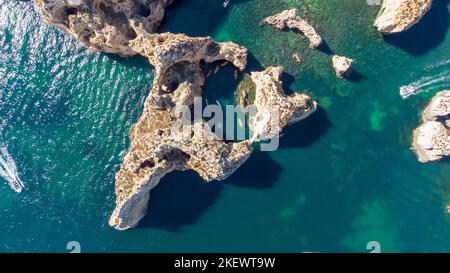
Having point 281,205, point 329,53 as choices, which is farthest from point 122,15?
point 281,205

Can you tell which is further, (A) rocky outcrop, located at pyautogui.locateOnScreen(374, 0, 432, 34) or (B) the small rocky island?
(A) rocky outcrop, located at pyautogui.locateOnScreen(374, 0, 432, 34)

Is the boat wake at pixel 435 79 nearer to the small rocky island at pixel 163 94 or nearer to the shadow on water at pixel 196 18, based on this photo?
the small rocky island at pixel 163 94

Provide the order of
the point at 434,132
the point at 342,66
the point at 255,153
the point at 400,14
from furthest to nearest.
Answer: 1. the point at 255,153
2. the point at 342,66
3. the point at 434,132
4. the point at 400,14

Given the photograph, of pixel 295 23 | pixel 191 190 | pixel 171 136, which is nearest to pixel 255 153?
pixel 191 190

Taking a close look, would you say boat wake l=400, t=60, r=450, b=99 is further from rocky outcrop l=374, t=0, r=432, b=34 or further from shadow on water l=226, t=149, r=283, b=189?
shadow on water l=226, t=149, r=283, b=189

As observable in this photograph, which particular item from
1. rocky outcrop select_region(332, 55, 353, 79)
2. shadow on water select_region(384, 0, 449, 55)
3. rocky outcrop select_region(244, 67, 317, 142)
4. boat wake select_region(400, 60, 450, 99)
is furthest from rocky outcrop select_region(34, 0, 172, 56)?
boat wake select_region(400, 60, 450, 99)

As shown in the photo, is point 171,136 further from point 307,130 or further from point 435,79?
point 435,79

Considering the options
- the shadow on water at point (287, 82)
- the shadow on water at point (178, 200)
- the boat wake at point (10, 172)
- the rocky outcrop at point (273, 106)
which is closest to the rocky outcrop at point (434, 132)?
the rocky outcrop at point (273, 106)

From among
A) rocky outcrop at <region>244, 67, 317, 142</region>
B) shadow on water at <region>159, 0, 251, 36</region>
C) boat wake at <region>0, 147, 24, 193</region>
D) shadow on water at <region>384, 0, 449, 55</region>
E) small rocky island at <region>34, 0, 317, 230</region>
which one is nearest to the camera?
small rocky island at <region>34, 0, 317, 230</region>
